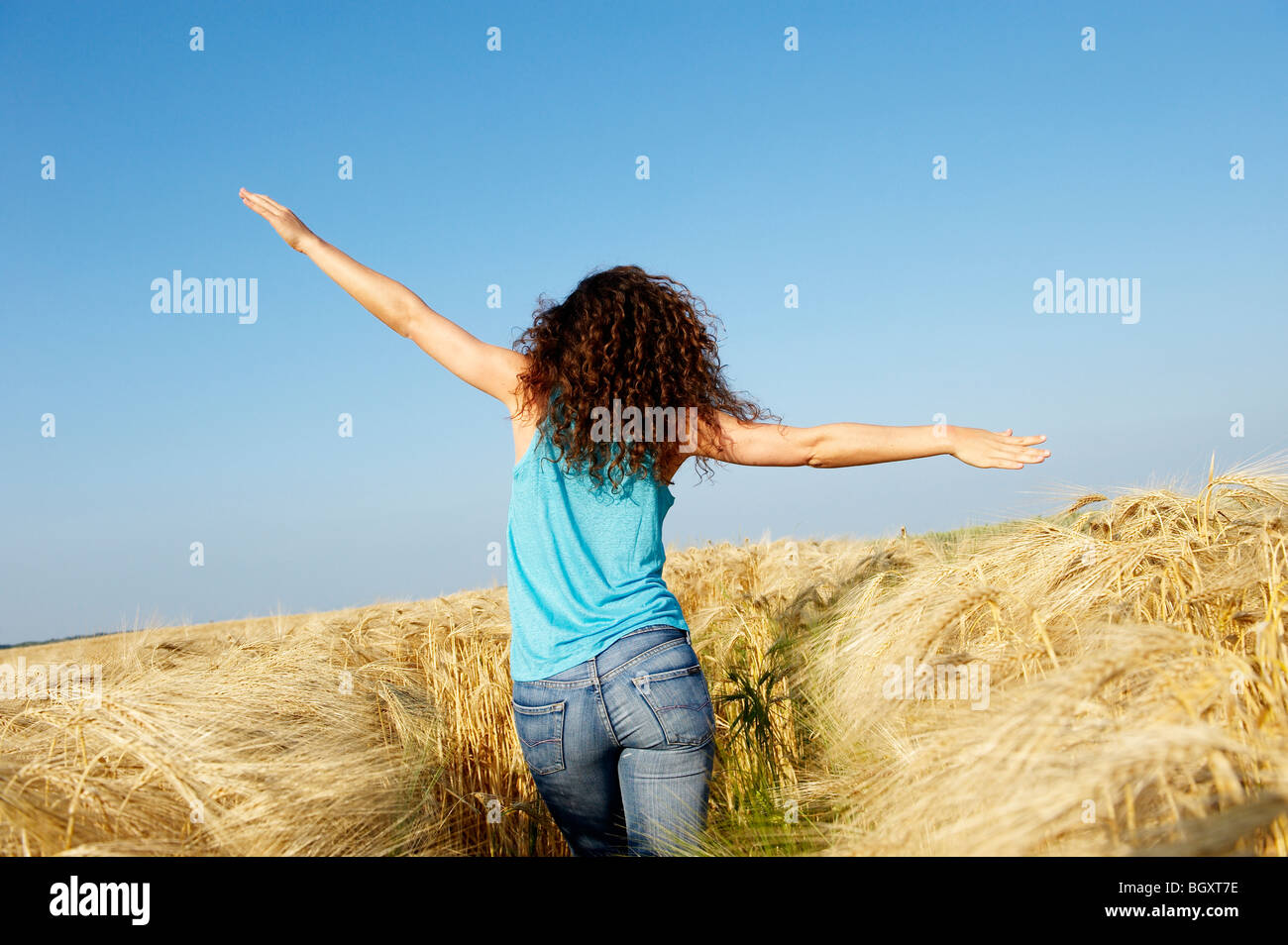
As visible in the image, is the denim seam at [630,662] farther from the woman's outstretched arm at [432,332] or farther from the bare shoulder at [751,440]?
the woman's outstretched arm at [432,332]

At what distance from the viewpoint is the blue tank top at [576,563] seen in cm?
201

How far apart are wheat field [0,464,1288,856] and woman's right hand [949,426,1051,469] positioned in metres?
0.35

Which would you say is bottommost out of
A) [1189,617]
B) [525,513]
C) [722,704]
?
[722,704]

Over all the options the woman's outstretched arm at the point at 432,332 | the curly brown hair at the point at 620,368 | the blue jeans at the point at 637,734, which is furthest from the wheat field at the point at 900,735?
the woman's outstretched arm at the point at 432,332

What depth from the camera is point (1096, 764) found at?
4.56 feet

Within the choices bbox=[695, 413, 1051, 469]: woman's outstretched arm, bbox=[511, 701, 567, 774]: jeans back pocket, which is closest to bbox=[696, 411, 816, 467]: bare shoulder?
bbox=[695, 413, 1051, 469]: woman's outstretched arm

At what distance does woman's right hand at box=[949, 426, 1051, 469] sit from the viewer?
88.1 inches

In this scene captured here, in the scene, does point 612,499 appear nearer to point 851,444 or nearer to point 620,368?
point 620,368

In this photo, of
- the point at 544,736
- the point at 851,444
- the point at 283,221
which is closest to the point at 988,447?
the point at 851,444

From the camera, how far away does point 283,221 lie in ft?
8.96
